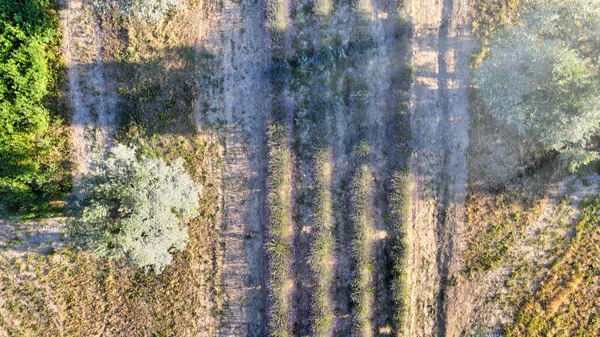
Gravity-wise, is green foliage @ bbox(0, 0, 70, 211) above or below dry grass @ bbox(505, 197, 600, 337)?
above

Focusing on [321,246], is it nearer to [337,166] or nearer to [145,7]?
[337,166]

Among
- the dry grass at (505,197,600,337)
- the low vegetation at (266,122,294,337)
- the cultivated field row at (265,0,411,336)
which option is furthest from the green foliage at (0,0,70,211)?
the dry grass at (505,197,600,337)

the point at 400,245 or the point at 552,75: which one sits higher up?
the point at 552,75

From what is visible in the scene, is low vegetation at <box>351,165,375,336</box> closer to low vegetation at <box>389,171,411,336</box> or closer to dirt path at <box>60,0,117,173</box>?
low vegetation at <box>389,171,411,336</box>

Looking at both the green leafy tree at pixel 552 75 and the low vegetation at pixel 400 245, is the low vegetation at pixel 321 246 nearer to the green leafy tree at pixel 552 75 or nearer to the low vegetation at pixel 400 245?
the low vegetation at pixel 400 245

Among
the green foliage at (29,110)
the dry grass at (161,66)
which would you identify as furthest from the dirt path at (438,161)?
the green foliage at (29,110)

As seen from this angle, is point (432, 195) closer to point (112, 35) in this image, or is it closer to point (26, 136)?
point (112, 35)

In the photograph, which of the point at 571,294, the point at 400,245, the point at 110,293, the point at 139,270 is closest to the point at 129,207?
the point at 139,270

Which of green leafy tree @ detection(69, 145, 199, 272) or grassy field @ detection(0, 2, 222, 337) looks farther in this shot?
grassy field @ detection(0, 2, 222, 337)
